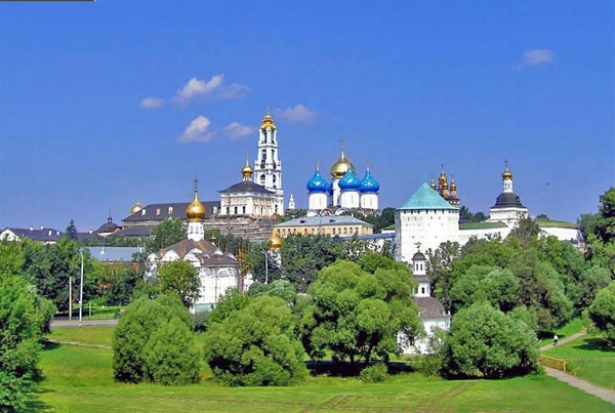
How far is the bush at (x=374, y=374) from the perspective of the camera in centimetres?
3631

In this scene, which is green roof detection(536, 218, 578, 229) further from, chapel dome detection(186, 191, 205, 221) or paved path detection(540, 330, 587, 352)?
paved path detection(540, 330, 587, 352)

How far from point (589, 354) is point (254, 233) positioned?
7272cm

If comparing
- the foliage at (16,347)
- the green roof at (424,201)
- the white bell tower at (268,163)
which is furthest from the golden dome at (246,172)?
the foliage at (16,347)

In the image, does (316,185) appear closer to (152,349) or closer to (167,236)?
(167,236)

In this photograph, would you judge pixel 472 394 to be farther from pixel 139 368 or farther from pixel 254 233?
pixel 254 233

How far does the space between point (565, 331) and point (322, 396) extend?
1012 inches

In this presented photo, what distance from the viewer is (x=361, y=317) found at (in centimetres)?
3709

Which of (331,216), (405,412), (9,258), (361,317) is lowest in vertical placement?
(405,412)

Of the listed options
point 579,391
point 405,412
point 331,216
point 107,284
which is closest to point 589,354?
point 579,391

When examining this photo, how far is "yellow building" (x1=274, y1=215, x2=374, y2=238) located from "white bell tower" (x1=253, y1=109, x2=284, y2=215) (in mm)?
20173

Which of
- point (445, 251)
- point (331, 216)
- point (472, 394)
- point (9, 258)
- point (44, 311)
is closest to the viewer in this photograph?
point (472, 394)

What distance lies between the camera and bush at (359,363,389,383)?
3631 cm

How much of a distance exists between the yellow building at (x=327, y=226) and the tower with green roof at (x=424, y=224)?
2570 cm

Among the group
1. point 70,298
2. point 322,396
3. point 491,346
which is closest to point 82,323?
point 70,298
